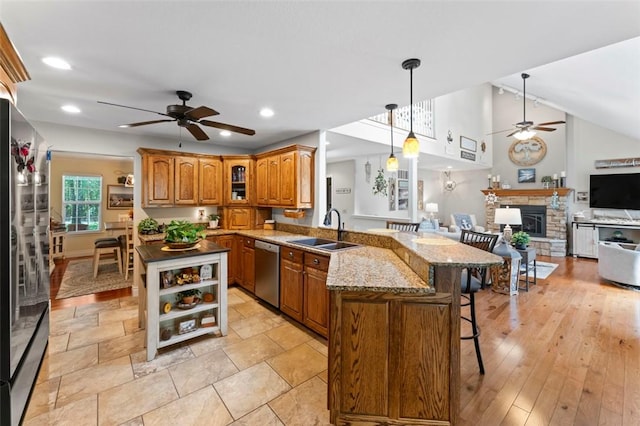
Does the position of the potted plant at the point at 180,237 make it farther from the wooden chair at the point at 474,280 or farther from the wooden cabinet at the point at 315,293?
the wooden chair at the point at 474,280

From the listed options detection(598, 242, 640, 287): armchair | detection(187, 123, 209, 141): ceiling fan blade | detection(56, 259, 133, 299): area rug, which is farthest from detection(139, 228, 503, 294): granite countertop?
detection(598, 242, 640, 287): armchair

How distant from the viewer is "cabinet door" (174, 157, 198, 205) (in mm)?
4352

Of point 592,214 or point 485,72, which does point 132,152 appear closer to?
point 485,72

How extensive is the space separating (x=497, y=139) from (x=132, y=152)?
9926 millimetres

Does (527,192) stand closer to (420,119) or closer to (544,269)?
(544,269)

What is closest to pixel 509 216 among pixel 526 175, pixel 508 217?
pixel 508 217

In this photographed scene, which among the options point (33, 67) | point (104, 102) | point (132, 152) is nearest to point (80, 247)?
point (132, 152)

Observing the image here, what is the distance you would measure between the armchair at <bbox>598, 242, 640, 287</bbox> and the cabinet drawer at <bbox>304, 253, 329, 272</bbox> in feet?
16.4

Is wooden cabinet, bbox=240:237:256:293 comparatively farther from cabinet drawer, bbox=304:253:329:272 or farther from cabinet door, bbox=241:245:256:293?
cabinet drawer, bbox=304:253:329:272

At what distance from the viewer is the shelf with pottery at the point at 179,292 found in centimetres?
249

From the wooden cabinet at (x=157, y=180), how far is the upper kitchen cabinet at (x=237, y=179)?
85 centimetres

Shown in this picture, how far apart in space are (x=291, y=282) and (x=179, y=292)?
1.17m

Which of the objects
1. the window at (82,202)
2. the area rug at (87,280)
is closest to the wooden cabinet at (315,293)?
the area rug at (87,280)

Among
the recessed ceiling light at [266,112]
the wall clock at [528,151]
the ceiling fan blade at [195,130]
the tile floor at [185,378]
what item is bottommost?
the tile floor at [185,378]
